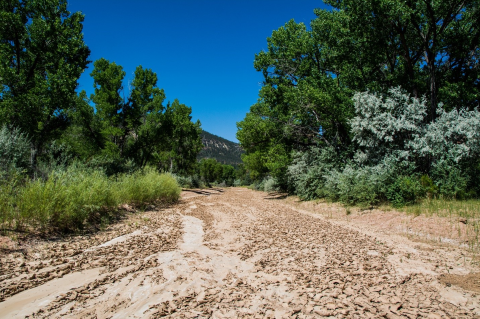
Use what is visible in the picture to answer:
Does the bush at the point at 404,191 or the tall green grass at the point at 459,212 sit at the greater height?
the bush at the point at 404,191

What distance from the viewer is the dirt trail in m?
2.98

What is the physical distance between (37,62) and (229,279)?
13799mm

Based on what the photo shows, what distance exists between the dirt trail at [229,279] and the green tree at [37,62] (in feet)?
28.1

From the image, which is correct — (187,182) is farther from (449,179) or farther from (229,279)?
(229,279)

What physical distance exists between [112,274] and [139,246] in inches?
64.4

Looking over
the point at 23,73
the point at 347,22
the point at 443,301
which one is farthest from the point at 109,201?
the point at 347,22

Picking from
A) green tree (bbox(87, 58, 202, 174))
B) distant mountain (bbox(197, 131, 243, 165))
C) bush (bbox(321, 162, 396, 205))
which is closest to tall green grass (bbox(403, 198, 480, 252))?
bush (bbox(321, 162, 396, 205))

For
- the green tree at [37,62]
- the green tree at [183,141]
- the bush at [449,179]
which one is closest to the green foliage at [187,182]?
the green tree at [183,141]

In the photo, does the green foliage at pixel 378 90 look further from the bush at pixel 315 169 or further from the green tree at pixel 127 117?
the green tree at pixel 127 117

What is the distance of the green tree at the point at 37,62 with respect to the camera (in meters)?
11.0

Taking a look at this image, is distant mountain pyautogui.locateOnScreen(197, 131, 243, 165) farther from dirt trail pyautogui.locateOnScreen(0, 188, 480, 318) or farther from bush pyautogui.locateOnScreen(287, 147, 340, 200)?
dirt trail pyautogui.locateOnScreen(0, 188, 480, 318)

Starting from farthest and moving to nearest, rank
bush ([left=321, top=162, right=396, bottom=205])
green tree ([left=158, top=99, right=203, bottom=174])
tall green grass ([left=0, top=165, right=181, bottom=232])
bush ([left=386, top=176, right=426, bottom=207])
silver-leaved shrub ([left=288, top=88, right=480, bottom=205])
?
green tree ([left=158, top=99, right=203, bottom=174])
bush ([left=321, top=162, right=396, bottom=205])
silver-leaved shrub ([left=288, top=88, right=480, bottom=205])
bush ([left=386, top=176, right=426, bottom=207])
tall green grass ([left=0, top=165, right=181, bottom=232])

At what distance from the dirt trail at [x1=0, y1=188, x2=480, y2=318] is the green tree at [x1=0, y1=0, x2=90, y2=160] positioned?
8579 mm

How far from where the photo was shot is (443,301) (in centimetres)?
321
